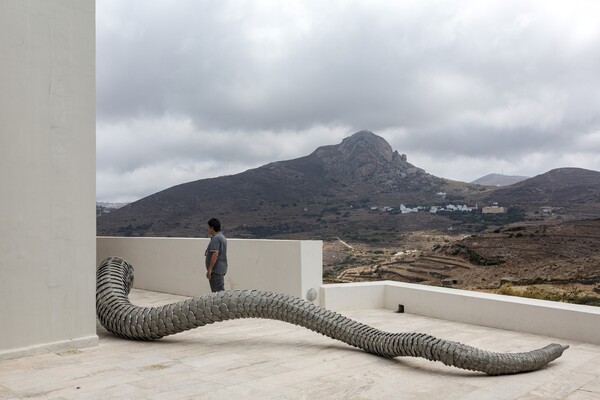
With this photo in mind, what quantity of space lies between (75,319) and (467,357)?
320cm

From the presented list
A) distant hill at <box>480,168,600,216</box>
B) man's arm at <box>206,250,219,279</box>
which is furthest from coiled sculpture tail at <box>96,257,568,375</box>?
distant hill at <box>480,168,600,216</box>

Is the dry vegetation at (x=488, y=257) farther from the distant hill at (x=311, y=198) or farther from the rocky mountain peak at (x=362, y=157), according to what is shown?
the rocky mountain peak at (x=362, y=157)

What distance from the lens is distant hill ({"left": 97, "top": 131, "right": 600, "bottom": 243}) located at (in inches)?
1069

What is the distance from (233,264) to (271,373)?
11.2 ft

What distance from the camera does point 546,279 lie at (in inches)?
586

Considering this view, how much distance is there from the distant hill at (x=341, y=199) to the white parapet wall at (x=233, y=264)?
44.9ft

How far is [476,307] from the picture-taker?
18.3 ft

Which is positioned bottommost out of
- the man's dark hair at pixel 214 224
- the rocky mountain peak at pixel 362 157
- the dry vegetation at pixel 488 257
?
the dry vegetation at pixel 488 257

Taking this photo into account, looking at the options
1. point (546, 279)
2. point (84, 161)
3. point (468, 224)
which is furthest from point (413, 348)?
point (468, 224)

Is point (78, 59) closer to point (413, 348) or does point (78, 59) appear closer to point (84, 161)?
point (84, 161)

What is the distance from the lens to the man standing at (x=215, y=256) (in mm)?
5332

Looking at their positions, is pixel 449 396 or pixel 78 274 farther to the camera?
pixel 78 274

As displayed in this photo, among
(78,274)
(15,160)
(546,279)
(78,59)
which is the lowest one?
(546,279)

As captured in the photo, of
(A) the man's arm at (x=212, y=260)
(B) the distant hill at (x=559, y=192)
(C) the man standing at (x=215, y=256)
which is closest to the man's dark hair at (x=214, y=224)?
(C) the man standing at (x=215, y=256)
